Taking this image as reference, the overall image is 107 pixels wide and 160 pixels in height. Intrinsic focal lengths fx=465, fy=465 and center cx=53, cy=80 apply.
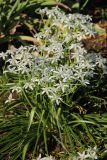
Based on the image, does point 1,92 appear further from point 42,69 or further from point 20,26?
point 20,26

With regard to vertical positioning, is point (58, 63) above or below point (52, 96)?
above

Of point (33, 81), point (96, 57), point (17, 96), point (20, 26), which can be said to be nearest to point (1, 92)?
point (17, 96)

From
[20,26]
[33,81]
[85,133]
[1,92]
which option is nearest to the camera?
[33,81]

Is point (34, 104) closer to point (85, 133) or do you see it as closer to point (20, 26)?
point (85, 133)

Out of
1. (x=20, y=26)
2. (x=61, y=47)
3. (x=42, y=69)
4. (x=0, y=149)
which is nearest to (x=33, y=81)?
(x=42, y=69)

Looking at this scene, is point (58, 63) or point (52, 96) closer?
point (52, 96)

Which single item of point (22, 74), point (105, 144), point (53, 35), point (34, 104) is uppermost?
point (53, 35)

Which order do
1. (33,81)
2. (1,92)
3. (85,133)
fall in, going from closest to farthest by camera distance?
(33,81)
(85,133)
(1,92)

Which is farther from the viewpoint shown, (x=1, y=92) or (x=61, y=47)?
(x=1, y=92)

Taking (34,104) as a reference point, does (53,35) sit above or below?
above
